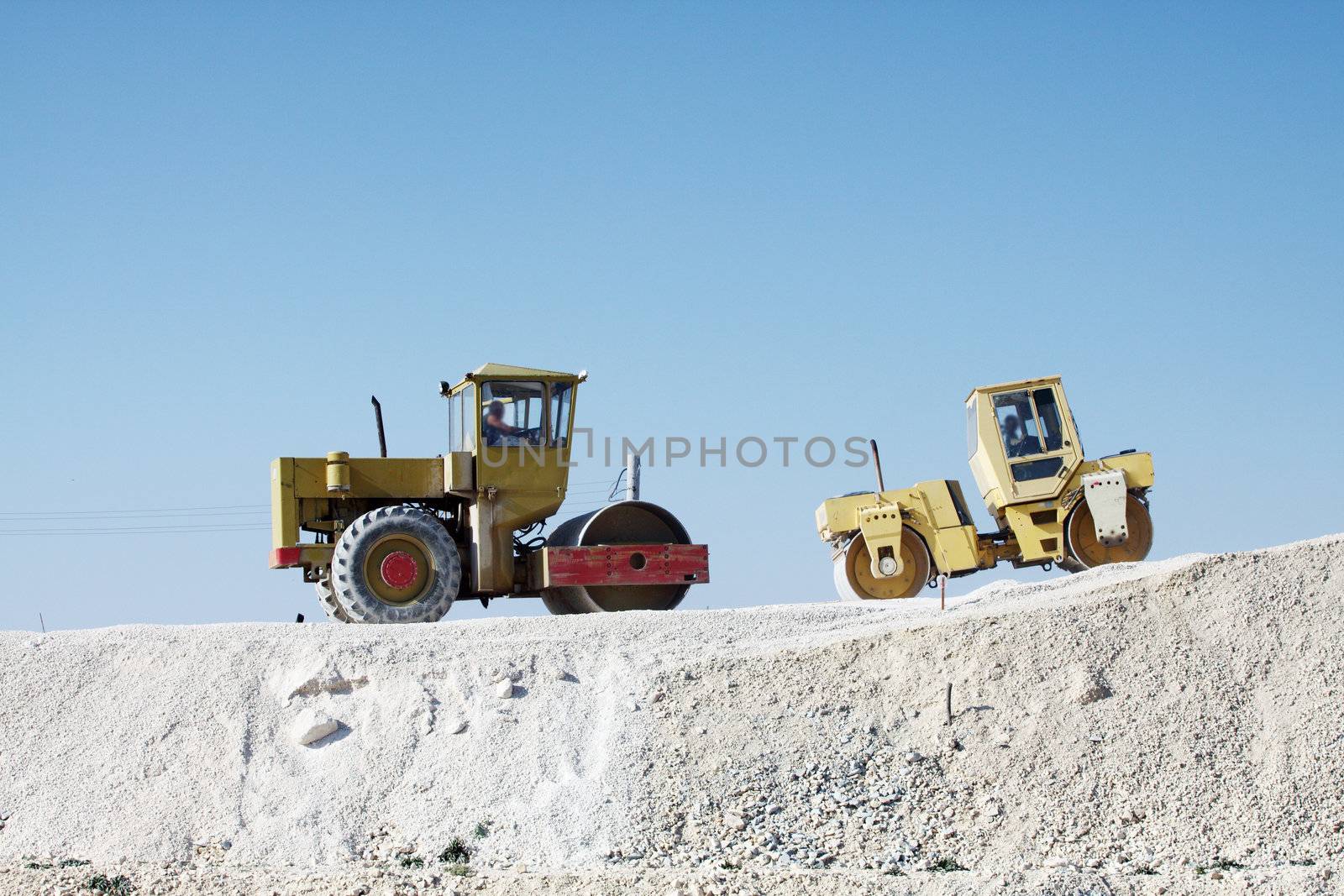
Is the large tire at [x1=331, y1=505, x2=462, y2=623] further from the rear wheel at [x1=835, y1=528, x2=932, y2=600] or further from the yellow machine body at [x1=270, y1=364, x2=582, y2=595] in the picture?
the rear wheel at [x1=835, y1=528, x2=932, y2=600]

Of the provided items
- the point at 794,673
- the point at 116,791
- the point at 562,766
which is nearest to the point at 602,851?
the point at 562,766

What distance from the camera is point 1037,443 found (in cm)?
1666

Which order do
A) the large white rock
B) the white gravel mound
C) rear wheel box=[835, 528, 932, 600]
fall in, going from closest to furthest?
the white gravel mound
the large white rock
rear wheel box=[835, 528, 932, 600]

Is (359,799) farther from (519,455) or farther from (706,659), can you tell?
(519,455)

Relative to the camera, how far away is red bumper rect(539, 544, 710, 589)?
48.9ft

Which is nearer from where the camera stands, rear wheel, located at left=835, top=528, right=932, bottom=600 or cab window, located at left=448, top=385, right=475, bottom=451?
cab window, located at left=448, top=385, right=475, bottom=451

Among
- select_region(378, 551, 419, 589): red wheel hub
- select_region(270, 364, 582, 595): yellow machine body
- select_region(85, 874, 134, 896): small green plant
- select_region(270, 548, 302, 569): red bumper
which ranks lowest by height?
select_region(85, 874, 134, 896): small green plant

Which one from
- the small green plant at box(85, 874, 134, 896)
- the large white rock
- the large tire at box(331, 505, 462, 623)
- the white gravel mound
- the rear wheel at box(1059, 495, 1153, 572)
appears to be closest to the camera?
the small green plant at box(85, 874, 134, 896)

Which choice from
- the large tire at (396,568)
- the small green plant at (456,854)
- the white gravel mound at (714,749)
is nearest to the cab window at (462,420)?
the large tire at (396,568)

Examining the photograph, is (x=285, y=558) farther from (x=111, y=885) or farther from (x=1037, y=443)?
(x=1037, y=443)

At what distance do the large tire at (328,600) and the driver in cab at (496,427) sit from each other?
2.28 metres

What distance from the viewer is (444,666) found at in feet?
38.4

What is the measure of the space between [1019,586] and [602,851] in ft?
21.2

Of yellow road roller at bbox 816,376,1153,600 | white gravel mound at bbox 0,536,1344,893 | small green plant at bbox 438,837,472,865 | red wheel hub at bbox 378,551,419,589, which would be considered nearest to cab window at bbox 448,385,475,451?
red wheel hub at bbox 378,551,419,589
